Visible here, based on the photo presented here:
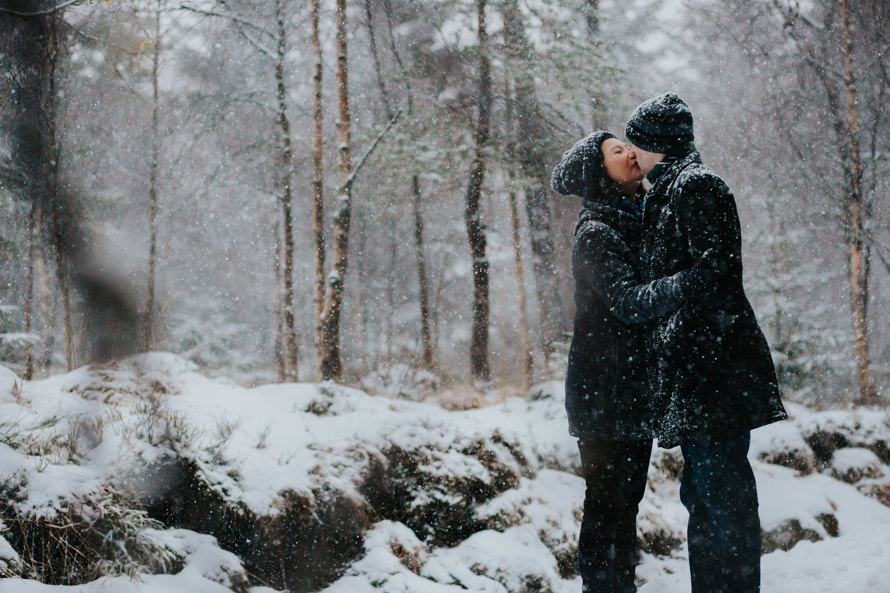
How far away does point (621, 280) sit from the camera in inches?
89.7

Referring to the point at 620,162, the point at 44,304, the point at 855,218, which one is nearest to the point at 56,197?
the point at 44,304

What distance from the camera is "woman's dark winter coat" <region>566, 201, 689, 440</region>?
2.34 m

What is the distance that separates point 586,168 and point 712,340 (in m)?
0.88

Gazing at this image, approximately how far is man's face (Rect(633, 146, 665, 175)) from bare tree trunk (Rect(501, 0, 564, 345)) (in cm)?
681

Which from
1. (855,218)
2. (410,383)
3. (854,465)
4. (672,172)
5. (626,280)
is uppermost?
(855,218)

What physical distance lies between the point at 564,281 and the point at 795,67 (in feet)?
19.4

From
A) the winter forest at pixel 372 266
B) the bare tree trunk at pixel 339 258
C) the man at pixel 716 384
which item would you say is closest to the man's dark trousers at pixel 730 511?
the man at pixel 716 384

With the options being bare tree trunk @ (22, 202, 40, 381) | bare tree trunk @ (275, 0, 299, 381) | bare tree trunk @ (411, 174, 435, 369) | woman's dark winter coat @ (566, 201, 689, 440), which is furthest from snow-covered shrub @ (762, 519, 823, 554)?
bare tree trunk @ (22, 202, 40, 381)

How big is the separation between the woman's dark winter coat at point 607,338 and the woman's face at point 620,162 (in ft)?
0.47

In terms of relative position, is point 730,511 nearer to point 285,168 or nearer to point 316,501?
point 316,501

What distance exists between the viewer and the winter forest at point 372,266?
325cm

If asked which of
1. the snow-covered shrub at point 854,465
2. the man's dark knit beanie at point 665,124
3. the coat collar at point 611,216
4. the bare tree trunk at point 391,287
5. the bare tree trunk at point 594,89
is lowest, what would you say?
the snow-covered shrub at point 854,465

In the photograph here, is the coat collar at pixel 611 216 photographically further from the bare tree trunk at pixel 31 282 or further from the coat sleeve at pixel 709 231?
the bare tree trunk at pixel 31 282

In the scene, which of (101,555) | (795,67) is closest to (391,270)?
(795,67)
